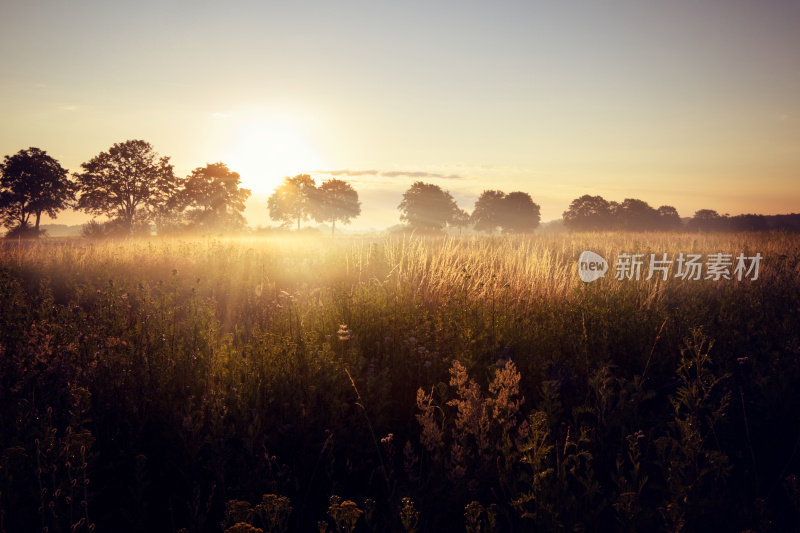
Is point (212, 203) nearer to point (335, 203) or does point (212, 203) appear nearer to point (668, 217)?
point (335, 203)

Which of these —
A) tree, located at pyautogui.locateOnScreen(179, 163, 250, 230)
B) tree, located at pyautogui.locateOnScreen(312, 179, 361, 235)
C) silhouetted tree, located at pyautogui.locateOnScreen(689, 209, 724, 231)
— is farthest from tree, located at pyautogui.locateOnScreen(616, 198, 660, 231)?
tree, located at pyautogui.locateOnScreen(179, 163, 250, 230)

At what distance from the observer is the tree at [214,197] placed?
4109cm

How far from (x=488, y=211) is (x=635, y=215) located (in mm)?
22307

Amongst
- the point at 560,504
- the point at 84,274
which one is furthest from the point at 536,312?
the point at 84,274

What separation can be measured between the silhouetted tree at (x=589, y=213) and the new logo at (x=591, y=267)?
52.9 m

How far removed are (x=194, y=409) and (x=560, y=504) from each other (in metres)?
2.53

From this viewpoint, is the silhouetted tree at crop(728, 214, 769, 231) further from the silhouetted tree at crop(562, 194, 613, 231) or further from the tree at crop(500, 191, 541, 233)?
the tree at crop(500, 191, 541, 233)

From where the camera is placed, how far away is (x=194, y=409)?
3129 mm

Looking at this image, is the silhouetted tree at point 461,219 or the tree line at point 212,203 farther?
the silhouetted tree at point 461,219

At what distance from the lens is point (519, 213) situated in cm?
6281

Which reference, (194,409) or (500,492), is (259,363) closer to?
(194,409)

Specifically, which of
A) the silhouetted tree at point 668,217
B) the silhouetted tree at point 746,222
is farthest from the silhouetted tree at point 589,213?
the silhouetted tree at point 746,222

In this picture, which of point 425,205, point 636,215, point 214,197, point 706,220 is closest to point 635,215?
point 636,215

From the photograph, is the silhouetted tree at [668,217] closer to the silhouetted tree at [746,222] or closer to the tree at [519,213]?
the silhouetted tree at [746,222]
